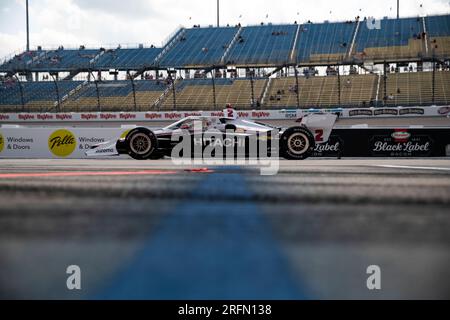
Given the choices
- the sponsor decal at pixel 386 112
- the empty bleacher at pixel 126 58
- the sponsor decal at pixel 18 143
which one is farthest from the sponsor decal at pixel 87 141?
the empty bleacher at pixel 126 58

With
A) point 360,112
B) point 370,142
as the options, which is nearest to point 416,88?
point 360,112

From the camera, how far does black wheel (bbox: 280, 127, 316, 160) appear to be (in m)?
10.5

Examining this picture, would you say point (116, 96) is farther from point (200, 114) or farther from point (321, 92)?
point (321, 92)

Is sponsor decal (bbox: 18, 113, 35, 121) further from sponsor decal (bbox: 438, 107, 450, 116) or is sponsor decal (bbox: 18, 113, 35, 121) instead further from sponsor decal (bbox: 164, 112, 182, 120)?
sponsor decal (bbox: 438, 107, 450, 116)

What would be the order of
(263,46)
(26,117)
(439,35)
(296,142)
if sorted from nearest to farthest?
(296,142) < (26,117) < (439,35) < (263,46)

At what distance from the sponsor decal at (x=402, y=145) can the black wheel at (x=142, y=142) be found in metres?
11.3

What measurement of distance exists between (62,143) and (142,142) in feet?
32.9

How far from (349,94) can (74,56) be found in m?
30.7

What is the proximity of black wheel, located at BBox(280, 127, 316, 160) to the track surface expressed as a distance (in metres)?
6.34

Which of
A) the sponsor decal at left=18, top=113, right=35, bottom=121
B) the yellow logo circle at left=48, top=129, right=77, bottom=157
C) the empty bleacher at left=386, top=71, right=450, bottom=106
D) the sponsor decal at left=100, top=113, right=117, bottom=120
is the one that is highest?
the empty bleacher at left=386, top=71, right=450, bottom=106

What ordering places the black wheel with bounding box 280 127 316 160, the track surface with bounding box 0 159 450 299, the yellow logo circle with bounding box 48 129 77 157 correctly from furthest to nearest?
1. the yellow logo circle with bounding box 48 129 77 157
2. the black wheel with bounding box 280 127 316 160
3. the track surface with bounding box 0 159 450 299

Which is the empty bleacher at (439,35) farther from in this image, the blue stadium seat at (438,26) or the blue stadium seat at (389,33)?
the blue stadium seat at (389,33)

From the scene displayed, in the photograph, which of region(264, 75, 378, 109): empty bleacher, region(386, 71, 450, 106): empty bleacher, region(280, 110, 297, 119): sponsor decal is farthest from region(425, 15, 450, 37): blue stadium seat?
region(280, 110, 297, 119): sponsor decal

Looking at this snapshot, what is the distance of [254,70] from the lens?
4303 centimetres
